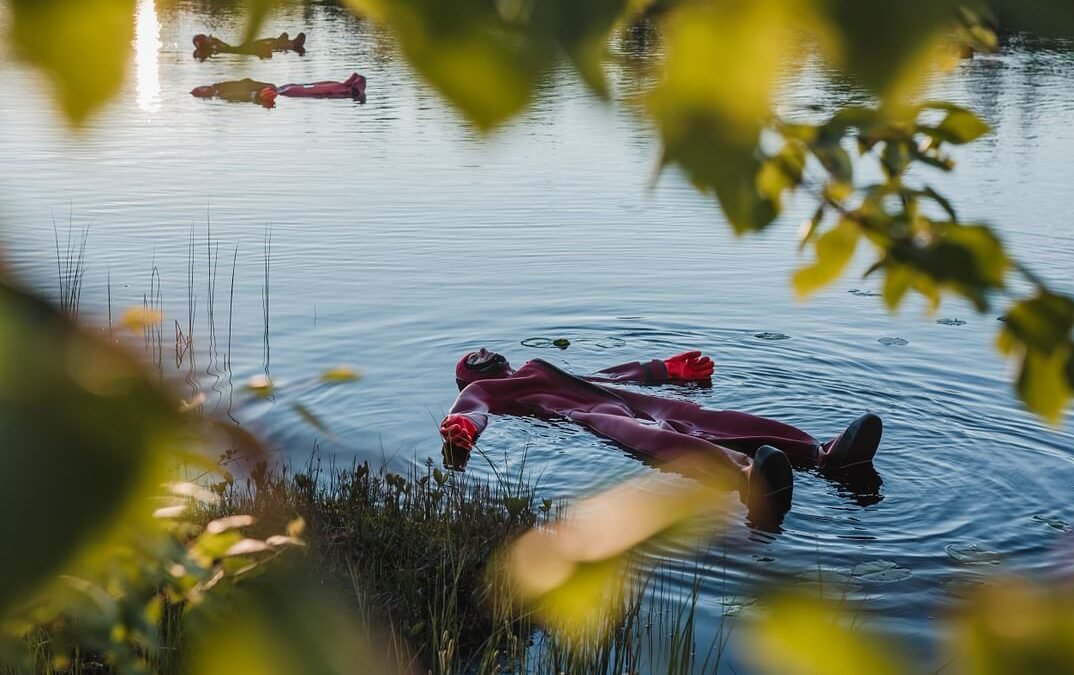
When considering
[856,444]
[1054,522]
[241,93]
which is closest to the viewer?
[1054,522]

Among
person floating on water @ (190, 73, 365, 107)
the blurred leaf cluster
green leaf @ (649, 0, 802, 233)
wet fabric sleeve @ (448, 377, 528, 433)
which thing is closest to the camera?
the blurred leaf cluster

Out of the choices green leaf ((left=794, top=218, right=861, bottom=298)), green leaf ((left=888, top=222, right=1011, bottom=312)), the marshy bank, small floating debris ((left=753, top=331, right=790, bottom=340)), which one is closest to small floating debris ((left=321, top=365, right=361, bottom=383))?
green leaf ((left=794, top=218, right=861, bottom=298))

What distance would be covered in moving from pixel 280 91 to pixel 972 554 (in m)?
25.1

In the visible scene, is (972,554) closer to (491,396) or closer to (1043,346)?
(491,396)

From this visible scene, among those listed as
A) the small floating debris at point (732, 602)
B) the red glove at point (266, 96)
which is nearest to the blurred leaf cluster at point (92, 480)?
the small floating debris at point (732, 602)

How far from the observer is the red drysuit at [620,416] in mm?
6863

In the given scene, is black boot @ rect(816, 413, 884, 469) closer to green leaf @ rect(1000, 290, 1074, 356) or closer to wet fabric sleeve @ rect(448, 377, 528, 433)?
wet fabric sleeve @ rect(448, 377, 528, 433)

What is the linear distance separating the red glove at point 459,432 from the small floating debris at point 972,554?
8.92 feet

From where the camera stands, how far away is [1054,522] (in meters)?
6.05

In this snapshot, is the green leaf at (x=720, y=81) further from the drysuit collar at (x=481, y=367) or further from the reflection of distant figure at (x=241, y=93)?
the reflection of distant figure at (x=241, y=93)

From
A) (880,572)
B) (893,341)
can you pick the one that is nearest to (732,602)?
(880,572)

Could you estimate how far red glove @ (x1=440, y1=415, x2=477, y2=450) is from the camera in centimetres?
696

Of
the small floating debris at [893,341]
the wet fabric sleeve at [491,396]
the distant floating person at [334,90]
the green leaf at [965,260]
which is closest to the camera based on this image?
the green leaf at [965,260]

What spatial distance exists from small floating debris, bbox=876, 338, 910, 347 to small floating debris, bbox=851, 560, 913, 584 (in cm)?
397
